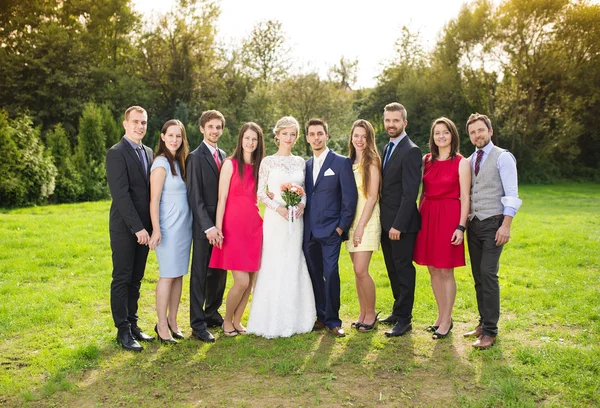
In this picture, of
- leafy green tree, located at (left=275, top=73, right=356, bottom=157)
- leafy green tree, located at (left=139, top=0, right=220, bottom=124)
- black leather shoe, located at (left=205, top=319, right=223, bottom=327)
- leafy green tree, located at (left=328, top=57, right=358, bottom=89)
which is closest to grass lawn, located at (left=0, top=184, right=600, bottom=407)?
black leather shoe, located at (left=205, top=319, right=223, bottom=327)

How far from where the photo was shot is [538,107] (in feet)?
94.8

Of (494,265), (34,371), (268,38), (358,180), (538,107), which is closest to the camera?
(34,371)

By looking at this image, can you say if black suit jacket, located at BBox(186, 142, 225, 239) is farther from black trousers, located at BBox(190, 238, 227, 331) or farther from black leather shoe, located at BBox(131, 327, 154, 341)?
black leather shoe, located at BBox(131, 327, 154, 341)

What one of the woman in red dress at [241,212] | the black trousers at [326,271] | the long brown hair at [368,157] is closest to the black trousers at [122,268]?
the woman in red dress at [241,212]

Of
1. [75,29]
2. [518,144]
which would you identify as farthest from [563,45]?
[75,29]

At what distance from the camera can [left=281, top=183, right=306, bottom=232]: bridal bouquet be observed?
5766 mm

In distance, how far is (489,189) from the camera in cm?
567

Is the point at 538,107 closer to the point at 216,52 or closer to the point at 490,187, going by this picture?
the point at 216,52

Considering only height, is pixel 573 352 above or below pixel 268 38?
below

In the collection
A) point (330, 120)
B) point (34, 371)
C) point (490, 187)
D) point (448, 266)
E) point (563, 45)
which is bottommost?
point (34, 371)

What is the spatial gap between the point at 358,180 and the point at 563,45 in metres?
26.9

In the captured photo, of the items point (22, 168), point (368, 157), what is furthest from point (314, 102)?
point (368, 157)

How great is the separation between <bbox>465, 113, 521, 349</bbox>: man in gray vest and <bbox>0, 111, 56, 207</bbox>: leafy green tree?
662 inches

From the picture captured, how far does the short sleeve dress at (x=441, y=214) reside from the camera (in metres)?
5.79
